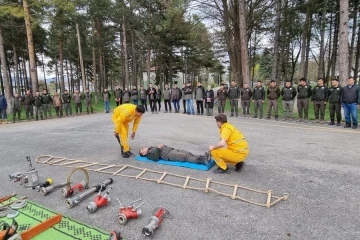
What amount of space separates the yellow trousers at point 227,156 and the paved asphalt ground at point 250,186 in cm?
26

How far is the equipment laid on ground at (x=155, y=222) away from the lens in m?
2.91

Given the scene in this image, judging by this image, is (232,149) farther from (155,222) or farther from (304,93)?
(304,93)

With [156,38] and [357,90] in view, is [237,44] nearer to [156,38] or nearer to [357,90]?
[156,38]

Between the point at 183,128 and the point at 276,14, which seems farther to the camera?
the point at 276,14

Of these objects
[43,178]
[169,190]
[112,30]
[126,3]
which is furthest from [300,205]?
[112,30]

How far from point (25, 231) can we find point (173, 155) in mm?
3191

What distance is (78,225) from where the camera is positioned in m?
3.20

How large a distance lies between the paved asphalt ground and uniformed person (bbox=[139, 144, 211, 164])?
0.87 feet

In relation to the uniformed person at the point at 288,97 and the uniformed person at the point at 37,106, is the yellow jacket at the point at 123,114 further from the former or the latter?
the uniformed person at the point at 37,106

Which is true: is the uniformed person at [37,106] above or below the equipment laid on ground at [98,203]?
above

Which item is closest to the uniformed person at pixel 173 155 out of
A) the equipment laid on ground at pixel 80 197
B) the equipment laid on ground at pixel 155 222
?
the equipment laid on ground at pixel 80 197

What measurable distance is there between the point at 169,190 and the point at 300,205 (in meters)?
1.99

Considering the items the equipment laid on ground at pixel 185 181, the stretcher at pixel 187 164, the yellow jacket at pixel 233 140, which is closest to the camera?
the equipment laid on ground at pixel 185 181

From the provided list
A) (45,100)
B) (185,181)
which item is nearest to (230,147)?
(185,181)
